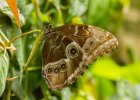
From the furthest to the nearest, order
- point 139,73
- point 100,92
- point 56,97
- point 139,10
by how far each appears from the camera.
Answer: point 139,10
point 139,73
point 100,92
point 56,97

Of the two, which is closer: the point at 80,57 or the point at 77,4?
the point at 80,57

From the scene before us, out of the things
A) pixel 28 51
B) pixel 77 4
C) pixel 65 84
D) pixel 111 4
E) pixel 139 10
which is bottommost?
pixel 65 84

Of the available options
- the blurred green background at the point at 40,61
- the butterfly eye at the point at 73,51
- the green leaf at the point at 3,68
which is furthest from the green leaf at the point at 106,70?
the green leaf at the point at 3,68

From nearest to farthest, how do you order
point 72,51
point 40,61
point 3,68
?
point 3,68, point 72,51, point 40,61

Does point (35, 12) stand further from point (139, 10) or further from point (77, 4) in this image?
point (139, 10)

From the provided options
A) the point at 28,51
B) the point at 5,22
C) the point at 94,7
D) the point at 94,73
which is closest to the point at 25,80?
the point at 28,51

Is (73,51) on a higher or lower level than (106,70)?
lower

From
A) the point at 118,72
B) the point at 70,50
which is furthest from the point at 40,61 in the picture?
the point at 118,72

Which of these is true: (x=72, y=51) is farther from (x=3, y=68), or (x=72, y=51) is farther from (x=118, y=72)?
(x=118, y=72)
